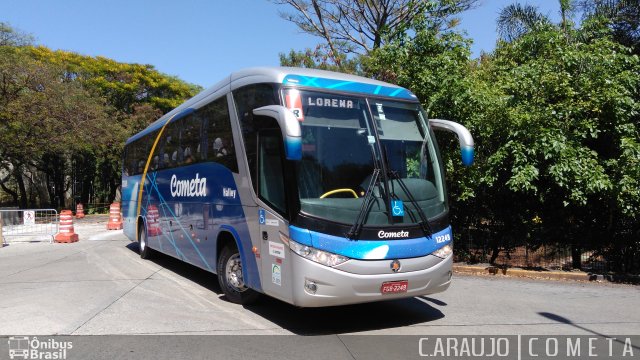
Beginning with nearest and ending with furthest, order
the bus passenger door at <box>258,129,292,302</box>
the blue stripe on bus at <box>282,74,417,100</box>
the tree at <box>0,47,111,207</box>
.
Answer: the bus passenger door at <box>258,129,292,302</box> < the blue stripe on bus at <box>282,74,417,100</box> < the tree at <box>0,47,111,207</box>

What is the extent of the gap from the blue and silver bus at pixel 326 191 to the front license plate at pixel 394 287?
0.02 metres

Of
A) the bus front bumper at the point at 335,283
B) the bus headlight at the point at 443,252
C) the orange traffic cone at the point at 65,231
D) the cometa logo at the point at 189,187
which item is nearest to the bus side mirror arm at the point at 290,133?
the bus front bumper at the point at 335,283

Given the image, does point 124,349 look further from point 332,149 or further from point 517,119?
point 517,119

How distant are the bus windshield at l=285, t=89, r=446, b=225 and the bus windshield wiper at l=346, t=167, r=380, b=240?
0.12 ft

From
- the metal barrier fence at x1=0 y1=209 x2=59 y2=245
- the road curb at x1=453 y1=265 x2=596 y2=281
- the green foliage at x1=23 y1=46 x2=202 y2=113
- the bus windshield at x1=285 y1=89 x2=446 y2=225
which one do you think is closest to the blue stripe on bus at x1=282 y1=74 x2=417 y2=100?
the bus windshield at x1=285 y1=89 x2=446 y2=225

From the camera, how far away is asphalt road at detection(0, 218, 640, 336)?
6.40 metres

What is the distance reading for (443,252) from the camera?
253 inches

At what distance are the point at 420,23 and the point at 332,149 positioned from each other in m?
7.02

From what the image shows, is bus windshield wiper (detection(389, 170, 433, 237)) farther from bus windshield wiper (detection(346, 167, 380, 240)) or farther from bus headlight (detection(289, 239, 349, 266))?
bus headlight (detection(289, 239, 349, 266))

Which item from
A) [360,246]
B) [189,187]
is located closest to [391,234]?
[360,246]

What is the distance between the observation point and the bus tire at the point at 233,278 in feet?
24.2

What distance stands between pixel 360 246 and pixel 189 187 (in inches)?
181

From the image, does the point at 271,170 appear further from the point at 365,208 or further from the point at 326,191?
the point at 365,208

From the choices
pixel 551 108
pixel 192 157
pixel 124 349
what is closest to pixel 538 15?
pixel 551 108
